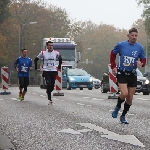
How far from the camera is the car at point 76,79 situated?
34969mm

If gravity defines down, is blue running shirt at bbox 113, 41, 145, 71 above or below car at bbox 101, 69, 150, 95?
above

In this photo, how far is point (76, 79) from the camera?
35.0 m

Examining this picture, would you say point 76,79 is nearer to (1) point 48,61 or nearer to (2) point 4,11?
(1) point 48,61

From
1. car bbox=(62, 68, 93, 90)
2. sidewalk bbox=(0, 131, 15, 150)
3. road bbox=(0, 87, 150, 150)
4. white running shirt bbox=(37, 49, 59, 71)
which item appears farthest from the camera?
car bbox=(62, 68, 93, 90)

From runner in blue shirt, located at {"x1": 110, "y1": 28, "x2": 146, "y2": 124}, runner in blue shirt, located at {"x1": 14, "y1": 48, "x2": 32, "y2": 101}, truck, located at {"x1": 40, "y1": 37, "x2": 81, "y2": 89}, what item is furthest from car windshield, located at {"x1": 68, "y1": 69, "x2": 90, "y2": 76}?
runner in blue shirt, located at {"x1": 110, "y1": 28, "x2": 146, "y2": 124}

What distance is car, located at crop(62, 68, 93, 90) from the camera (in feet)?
115

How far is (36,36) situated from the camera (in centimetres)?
6944

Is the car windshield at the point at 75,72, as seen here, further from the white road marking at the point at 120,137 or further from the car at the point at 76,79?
the white road marking at the point at 120,137

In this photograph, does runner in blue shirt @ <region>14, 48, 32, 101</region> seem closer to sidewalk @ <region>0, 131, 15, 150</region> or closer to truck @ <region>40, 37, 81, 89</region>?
sidewalk @ <region>0, 131, 15, 150</region>

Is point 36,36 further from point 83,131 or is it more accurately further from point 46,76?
point 83,131

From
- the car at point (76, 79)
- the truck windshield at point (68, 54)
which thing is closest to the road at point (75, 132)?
the car at point (76, 79)

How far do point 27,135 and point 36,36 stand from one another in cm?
6193

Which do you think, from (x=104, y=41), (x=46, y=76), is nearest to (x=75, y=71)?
(x=46, y=76)

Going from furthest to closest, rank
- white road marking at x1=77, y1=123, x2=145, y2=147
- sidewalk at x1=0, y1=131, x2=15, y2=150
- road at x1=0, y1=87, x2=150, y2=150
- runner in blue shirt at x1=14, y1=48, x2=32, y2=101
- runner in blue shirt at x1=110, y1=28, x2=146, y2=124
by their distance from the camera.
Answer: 1. runner in blue shirt at x1=14, y1=48, x2=32, y2=101
2. runner in blue shirt at x1=110, y1=28, x2=146, y2=124
3. white road marking at x1=77, y1=123, x2=145, y2=147
4. road at x1=0, y1=87, x2=150, y2=150
5. sidewalk at x1=0, y1=131, x2=15, y2=150
